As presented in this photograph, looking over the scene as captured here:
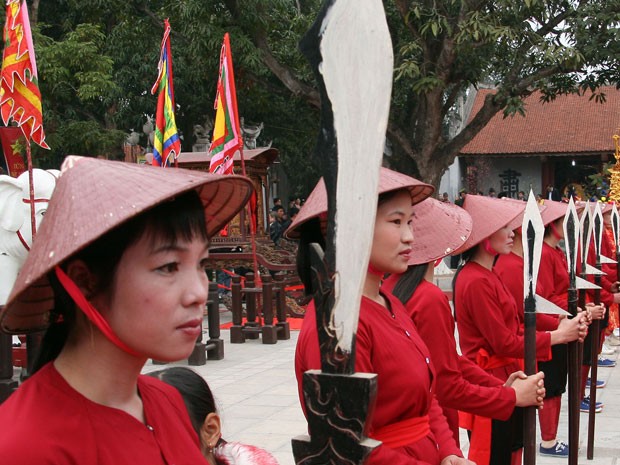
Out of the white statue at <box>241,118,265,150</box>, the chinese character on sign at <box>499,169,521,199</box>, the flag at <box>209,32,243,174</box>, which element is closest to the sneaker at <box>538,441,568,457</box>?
the flag at <box>209,32,243,174</box>

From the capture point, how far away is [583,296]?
517 cm

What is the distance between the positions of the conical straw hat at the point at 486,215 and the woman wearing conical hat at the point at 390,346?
1.52 meters

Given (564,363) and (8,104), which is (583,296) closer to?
(564,363)

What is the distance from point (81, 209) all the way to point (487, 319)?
2.86 m

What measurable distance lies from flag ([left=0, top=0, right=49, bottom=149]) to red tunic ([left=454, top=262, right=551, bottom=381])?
408 cm

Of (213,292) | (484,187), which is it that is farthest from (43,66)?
(484,187)

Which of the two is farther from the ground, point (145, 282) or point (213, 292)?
point (145, 282)

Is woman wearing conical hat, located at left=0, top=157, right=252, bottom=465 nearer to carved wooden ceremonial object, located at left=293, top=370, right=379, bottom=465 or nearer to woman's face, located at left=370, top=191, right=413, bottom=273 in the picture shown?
carved wooden ceremonial object, located at left=293, top=370, right=379, bottom=465

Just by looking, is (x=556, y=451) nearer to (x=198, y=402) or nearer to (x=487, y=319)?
(x=487, y=319)

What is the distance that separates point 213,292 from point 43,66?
20.3ft

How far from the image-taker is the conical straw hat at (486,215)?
3.97 m

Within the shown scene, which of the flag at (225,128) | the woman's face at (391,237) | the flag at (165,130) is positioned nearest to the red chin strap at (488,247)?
the woman's face at (391,237)

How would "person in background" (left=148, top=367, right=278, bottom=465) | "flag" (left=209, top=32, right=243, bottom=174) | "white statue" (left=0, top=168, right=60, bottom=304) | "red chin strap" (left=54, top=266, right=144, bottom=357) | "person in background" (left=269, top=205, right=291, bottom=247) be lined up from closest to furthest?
"red chin strap" (left=54, top=266, right=144, bottom=357), "person in background" (left=148, top=367, right=278, bottom=465), "white statue" (left=0, top=168, right=60, bottom=304), "flag" (left=209, top=32, right=243, bottom=174), "person in background" (left=269, top=205, right=291, bottom=247)

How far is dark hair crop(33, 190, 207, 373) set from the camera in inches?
56.1
